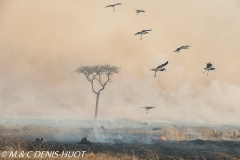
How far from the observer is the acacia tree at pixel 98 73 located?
22.0m

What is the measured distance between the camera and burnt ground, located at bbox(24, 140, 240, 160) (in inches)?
523

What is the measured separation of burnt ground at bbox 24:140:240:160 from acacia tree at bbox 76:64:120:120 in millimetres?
7155

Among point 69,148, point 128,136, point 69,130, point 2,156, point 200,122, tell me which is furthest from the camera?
point 200,122

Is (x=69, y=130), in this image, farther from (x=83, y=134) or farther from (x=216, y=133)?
(x=216, y=133)

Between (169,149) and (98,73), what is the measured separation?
9492mm

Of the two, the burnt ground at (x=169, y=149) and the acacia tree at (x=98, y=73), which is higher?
the acacia tree at (x=98, y=73)

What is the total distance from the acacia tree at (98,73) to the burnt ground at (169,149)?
7155mm

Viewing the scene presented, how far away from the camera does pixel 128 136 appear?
1783 centimetres

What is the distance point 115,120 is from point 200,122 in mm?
4945

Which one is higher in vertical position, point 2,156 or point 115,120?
point 115,120

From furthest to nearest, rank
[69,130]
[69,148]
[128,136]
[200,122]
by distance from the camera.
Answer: [200,122] → [69,130] → [128,136] → [69,148]

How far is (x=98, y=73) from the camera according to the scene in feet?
74.6

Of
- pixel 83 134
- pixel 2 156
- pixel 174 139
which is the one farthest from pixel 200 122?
pixel 2 156

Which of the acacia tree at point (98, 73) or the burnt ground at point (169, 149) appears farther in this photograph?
the acacia tree at point (98, 73)
